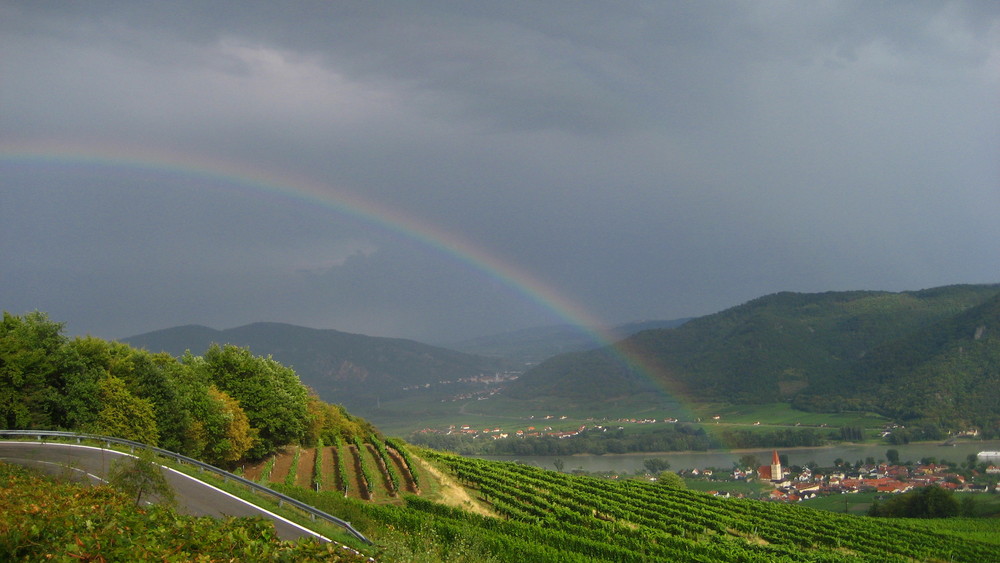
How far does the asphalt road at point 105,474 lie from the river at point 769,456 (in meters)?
110

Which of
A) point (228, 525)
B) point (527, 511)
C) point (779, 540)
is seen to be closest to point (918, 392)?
point (779, 540)

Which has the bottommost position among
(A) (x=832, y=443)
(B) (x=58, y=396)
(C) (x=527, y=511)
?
(A) (x=832, y=443)

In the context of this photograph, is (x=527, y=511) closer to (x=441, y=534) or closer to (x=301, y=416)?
(x=441, y=534)

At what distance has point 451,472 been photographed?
156ft

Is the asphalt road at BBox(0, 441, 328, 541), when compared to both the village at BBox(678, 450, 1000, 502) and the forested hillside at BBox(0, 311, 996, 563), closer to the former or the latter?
the forested hillside at BBox(0, 311, 996, 563)

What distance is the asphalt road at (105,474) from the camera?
19.6 m

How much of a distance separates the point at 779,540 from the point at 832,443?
135 metres

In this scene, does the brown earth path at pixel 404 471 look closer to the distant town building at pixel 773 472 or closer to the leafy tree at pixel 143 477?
the leafy tree at pixel 143 477

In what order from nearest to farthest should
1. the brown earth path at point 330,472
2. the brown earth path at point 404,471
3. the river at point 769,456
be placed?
the brown earth path at point 330,472 < the brown earth path at point 404,471 < the river at point 769,456

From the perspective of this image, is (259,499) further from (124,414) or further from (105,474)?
(124,414)

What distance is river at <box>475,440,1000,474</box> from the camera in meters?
139

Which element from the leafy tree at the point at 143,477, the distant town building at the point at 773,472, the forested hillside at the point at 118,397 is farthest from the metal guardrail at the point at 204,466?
the distant town building at the point at 773,472

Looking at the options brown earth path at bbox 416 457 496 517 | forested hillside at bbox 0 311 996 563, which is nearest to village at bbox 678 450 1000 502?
forested hillside at bbox 0 311 996 563

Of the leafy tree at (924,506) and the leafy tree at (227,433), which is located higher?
the leafy tree at (227,433)
